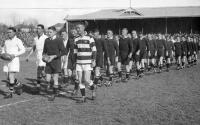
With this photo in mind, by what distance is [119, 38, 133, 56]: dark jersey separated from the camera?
14.2 m

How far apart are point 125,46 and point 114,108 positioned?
613 cm

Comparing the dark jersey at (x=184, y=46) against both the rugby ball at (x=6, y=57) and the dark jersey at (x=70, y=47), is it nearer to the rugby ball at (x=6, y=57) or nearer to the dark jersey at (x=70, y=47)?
the dark jersey at (x=70, y=47)

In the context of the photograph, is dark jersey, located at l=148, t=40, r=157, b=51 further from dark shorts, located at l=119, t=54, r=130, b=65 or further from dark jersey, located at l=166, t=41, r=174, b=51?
dark shorts, located at l=119, t=54, r=130, b=65

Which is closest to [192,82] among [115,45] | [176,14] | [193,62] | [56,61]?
[115,45]

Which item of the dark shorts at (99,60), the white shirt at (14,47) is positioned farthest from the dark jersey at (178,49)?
the white shirt at (14,47)

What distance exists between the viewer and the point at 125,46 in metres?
14.3

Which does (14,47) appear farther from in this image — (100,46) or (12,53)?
(100,46)

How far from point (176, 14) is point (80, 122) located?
3721cm

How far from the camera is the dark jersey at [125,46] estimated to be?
14247 millimetres

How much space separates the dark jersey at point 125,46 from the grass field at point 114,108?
268 centimetres

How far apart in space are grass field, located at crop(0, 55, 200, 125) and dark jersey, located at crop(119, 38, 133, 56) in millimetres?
2679

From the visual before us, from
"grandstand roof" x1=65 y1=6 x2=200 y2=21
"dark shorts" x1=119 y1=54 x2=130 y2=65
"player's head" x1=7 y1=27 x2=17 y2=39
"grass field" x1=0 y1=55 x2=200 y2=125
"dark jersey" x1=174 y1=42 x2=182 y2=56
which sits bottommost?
"grass field" x1=0 y1=55 x2=200 y2=125

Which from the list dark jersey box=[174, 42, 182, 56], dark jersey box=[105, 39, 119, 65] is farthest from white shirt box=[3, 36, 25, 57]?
dark jersey box=[174, 42, 182, 56]

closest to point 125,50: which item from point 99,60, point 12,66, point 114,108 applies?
point 99,60
